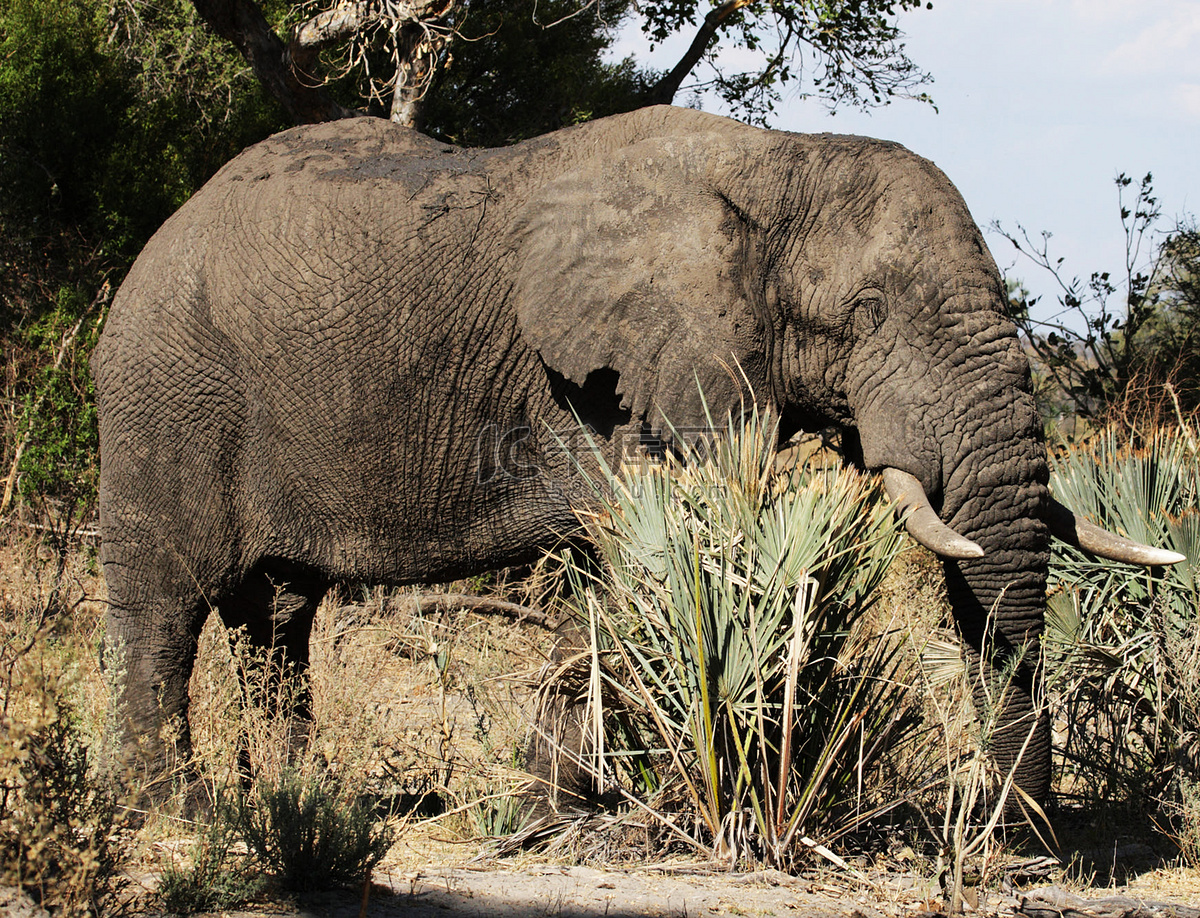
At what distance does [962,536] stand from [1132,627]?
230 cm

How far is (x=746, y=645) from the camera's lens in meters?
4.26

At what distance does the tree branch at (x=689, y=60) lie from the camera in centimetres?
1376

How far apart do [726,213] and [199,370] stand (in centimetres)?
240

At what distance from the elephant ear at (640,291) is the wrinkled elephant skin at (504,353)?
0.01m

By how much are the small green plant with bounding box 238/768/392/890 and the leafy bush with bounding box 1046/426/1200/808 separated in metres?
3.36

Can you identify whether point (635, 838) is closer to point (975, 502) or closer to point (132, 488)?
point (975, 502)

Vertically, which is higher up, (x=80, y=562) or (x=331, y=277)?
(x=331, y=277)

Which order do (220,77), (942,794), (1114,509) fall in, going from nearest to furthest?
(942,794), (1114,509), (220,77)

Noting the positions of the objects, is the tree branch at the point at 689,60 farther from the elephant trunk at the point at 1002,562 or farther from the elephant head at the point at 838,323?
the elephant trunk at the point at 1002,562

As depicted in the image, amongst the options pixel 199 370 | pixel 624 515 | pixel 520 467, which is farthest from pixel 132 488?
pixel 624 515

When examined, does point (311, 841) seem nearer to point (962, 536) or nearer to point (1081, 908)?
point (962, 536)

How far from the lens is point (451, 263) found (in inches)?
209

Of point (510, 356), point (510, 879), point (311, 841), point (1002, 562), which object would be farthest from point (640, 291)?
point (311, 841)

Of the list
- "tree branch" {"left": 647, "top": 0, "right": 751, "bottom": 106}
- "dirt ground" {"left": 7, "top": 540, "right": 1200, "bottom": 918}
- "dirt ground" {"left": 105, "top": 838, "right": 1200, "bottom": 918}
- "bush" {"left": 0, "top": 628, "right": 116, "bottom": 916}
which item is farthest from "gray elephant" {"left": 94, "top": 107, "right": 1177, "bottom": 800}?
"tree branch" {"left": 647, "top": 0, "right": 751, "bottom": 106}
